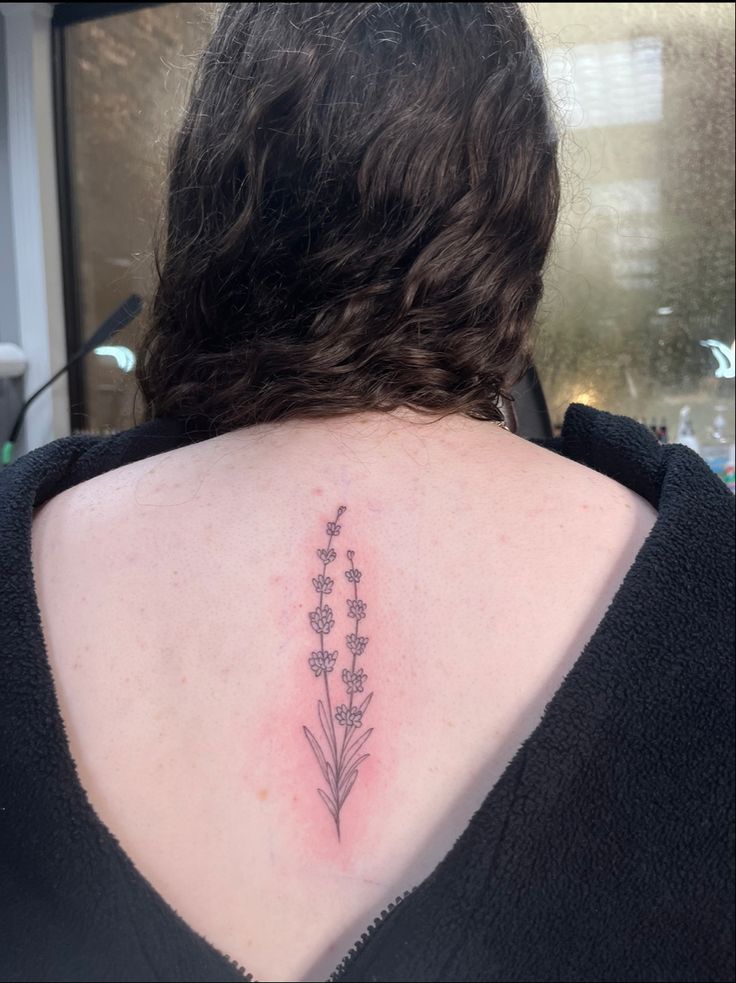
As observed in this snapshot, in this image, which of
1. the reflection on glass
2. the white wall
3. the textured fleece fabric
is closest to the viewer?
the textured fleece fabric

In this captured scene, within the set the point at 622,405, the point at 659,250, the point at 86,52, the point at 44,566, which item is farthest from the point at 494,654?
the point at 86,52

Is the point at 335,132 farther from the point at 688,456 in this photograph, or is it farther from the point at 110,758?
the point at 110,758

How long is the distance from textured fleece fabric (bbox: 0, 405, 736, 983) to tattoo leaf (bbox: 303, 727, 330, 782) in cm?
9

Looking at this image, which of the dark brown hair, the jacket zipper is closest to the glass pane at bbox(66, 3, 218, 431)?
the dark brown hair

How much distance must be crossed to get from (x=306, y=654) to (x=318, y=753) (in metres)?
0.06

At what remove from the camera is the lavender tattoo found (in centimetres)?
50

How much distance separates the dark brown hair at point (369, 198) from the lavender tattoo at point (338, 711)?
0.45 ft

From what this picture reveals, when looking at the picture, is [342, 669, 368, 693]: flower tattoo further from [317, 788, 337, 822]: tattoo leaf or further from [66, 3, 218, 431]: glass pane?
[66, 3, 218, 431]: glass pane

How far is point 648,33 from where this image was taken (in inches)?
51.8

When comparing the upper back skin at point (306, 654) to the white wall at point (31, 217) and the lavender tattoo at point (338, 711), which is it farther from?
the white wall at point (31, 217)

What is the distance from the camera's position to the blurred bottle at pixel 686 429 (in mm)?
1331

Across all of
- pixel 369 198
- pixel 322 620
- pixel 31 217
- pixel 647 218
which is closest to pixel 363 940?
pixel 322 620

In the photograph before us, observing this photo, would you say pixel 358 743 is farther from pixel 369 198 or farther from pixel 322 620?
pixel 369 198

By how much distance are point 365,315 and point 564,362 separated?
34.9 inches
